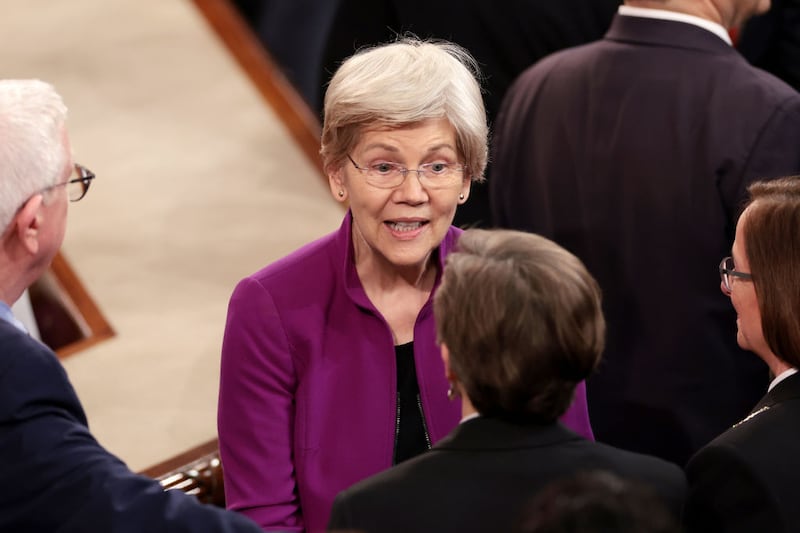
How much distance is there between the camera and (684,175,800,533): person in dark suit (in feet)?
6.77

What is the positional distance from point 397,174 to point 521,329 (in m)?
0.69

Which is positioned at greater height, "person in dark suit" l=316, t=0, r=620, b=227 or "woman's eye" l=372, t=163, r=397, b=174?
"woman's eye" l=372, t=163, r=397, b=174

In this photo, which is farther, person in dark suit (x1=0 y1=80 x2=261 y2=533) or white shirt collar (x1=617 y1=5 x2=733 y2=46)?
white shirt collar (x1=617 y1=5 x2=733 y2=46)

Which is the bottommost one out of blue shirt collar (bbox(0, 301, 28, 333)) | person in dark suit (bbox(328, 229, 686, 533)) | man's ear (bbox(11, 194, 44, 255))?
person in dark suit (bbox(328, 229, 686, 533))

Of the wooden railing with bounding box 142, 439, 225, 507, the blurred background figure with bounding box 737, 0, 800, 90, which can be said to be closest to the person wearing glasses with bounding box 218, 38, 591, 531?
the wooden railing with bounding box 142, 439, 225, 507

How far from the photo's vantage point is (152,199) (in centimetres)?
425

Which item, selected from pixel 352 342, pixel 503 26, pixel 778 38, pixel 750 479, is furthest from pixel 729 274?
pixel 778 38

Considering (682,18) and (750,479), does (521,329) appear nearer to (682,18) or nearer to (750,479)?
(750,479)

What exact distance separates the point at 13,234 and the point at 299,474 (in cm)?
74

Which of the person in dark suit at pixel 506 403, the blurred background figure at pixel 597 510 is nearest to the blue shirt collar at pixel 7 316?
the person in dark suit at pixel 506 403

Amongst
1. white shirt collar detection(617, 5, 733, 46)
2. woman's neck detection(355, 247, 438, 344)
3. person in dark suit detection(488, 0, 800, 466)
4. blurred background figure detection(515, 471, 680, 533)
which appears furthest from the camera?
white shirt collar detection(617, 5, 733, 46)

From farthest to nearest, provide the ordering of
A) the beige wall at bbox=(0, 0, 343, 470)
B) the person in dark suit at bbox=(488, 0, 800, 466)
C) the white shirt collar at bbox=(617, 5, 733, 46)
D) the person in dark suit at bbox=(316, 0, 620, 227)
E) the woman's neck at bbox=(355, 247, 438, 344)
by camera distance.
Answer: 1. the person in dark suit at bbox=(316, 0, 620, 227)
2. the beige wall at bbox=(0, 0, 343, 470)
3. the white shirt collar at bbox=(617, 5, 733, 46)
4. the person in dark suit at bbox=(488, 0, 800, 466)
5. the woman's neck at bbox=(355, 247, 438, 344)

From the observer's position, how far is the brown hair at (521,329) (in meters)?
1.92

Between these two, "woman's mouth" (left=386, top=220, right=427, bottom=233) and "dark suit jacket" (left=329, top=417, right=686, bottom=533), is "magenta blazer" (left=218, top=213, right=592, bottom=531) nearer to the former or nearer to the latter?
"woman's mouth" (left=386, top=220, right=427, bottom=233)
